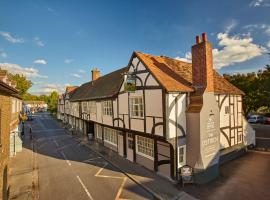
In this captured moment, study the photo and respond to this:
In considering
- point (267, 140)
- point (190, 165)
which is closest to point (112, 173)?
point (190, 165)

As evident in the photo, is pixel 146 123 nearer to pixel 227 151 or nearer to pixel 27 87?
pixel 227 151

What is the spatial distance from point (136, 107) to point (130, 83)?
189cm

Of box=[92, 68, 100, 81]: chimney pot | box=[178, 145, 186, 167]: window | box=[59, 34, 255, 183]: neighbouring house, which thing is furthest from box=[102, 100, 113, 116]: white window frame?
box=[92, 68, 100, 81]: chimney pot

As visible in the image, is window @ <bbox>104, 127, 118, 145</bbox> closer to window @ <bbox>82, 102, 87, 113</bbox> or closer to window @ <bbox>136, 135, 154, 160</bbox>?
window @ <bbox>136, 135, 154, 160</bbox>

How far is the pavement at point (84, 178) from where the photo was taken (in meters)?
10.2

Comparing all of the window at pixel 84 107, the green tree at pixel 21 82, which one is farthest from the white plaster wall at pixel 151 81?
the green tree at pixel 21 82

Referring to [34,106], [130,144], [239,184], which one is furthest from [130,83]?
[34,106]

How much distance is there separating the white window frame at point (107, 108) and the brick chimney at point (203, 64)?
893cm

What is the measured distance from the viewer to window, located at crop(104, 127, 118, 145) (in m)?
18.5

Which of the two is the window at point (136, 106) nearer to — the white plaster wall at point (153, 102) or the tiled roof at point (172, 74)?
the white plaster wall at point (153, 102)

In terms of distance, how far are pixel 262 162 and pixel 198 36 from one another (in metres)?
11.6

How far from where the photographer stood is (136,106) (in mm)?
13531

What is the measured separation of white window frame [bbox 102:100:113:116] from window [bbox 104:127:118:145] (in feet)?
6.57

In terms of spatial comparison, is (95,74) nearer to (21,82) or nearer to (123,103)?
(123,103)
